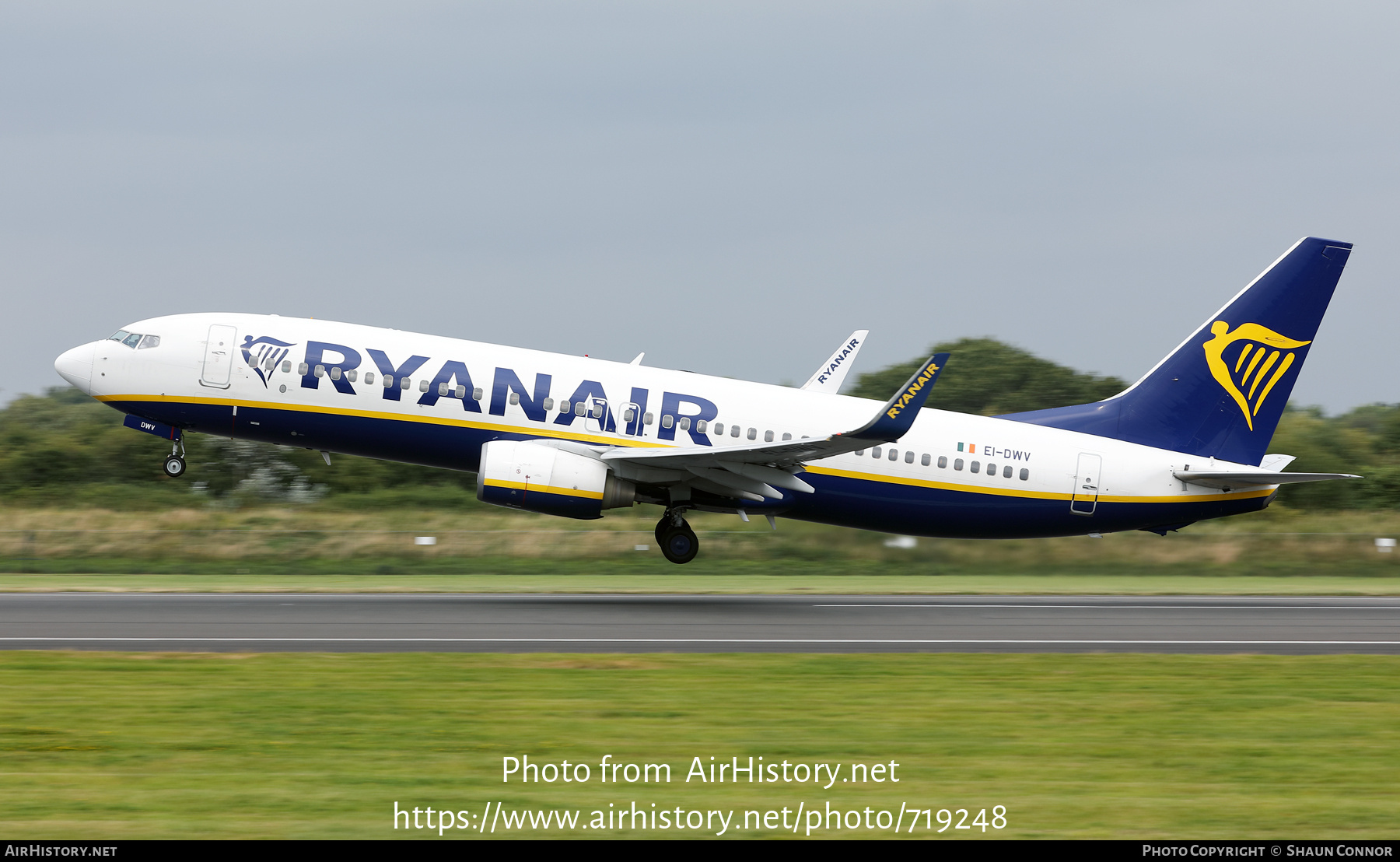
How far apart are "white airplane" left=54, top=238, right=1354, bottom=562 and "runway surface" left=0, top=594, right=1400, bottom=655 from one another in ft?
6.64

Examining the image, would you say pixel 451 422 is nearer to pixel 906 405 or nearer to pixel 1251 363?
pixel 906 405

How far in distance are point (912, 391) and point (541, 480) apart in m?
6.73

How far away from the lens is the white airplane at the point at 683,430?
78.0 ft

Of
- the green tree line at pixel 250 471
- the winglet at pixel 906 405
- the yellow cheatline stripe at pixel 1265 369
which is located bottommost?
the green tree line at pixel 250 471

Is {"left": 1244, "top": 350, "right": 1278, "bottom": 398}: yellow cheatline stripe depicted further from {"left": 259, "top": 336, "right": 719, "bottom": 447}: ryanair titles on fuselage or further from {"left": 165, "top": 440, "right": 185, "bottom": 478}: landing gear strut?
{"left": 165, "top": 440, "right": 185, "bottom": 478}: landing gear strut

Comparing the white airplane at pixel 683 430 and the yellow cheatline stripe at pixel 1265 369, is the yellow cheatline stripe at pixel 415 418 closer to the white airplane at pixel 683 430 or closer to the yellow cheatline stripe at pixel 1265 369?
the white airplane at pixel 683 430

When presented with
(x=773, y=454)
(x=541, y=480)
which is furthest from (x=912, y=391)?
(x=541, y=480)

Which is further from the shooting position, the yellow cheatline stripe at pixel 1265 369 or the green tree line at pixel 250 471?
the green tree line at pixel 250 471

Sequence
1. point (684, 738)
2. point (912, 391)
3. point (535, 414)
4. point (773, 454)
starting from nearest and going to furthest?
1. point (684, 738)
2. point (912, 391)
3. point (773, 454)
4. point (535, 414)

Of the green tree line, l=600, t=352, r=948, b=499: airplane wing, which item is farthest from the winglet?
the green tree line

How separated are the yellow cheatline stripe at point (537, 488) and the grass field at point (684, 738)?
242 inches

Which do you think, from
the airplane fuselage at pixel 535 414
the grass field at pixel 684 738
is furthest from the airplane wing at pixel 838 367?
the grass field at pixel 684 738

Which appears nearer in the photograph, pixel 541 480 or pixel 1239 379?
pixel 541 480

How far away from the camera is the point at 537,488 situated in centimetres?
2267
